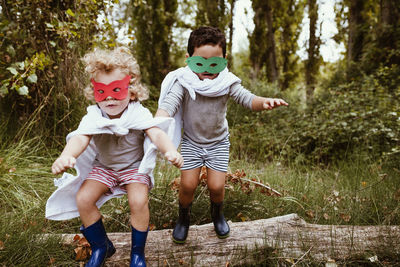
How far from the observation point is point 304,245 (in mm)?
2291

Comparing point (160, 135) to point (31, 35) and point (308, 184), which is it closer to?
point (308, 184)

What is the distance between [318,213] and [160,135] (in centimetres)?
196

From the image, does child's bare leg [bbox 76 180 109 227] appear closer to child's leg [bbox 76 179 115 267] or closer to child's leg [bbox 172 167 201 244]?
child's leg [bbox 76 179 115 267]

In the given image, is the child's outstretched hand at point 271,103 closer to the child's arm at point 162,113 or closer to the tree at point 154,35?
the child's arm at point 162,113

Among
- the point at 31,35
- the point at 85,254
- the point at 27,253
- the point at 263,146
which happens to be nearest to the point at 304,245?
the point at 85,254

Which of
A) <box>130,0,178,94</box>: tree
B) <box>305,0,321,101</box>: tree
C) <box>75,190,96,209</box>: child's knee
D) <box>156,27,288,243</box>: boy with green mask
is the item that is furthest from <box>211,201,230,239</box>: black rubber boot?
<box>305,0,321,101</box>: tree

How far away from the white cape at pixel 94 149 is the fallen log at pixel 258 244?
0.38 m

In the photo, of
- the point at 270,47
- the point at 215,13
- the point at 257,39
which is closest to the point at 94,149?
the point at 215,13

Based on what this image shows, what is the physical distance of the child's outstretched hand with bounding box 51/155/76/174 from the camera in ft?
5.32

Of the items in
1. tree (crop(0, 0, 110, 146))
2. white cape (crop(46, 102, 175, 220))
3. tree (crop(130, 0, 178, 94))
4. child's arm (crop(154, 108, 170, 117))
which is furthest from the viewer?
tree (crop(130, 0, 178, 94))

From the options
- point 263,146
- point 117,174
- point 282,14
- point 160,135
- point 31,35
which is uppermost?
point 282,14

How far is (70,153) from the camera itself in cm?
178

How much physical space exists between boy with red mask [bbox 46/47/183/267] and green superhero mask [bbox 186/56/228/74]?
390 mm

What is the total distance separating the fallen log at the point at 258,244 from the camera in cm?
224
